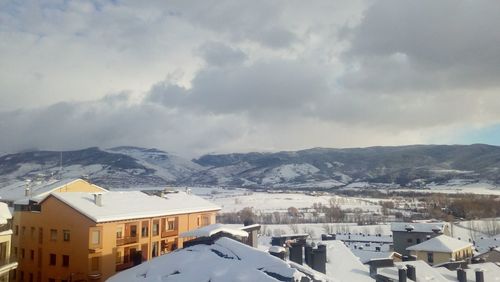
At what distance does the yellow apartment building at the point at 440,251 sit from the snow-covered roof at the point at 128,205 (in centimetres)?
3225

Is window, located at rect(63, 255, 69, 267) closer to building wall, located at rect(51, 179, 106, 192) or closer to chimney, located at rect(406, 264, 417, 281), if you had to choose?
building wall, located at rect(51, 179, 106, 192)

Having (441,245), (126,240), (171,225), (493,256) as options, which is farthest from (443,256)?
(126,240)

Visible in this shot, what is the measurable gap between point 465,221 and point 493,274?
121568 millimetres

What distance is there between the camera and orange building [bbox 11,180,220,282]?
4169 centimetres

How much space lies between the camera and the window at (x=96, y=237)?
136 feet

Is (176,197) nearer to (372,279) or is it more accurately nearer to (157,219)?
(157,219)

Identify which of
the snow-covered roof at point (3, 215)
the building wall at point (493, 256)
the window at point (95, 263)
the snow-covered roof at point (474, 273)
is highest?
the snow-covered roof at point (3, 215)

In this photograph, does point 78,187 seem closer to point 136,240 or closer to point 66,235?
point 66,235

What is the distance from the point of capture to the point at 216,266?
83.1 ft

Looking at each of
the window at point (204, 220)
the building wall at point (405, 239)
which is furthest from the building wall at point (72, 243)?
the building wall at point (405, 239)

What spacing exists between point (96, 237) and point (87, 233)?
0.86 metres

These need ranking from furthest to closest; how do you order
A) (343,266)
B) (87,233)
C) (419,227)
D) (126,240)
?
(419,227)
(126,240)
(343,266)
(87,233)

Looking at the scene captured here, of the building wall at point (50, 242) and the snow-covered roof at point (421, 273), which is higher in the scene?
the building wall at point (50, 242)

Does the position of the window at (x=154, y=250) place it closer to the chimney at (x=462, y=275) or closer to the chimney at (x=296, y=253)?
the chimney at (x=296, y=253)
